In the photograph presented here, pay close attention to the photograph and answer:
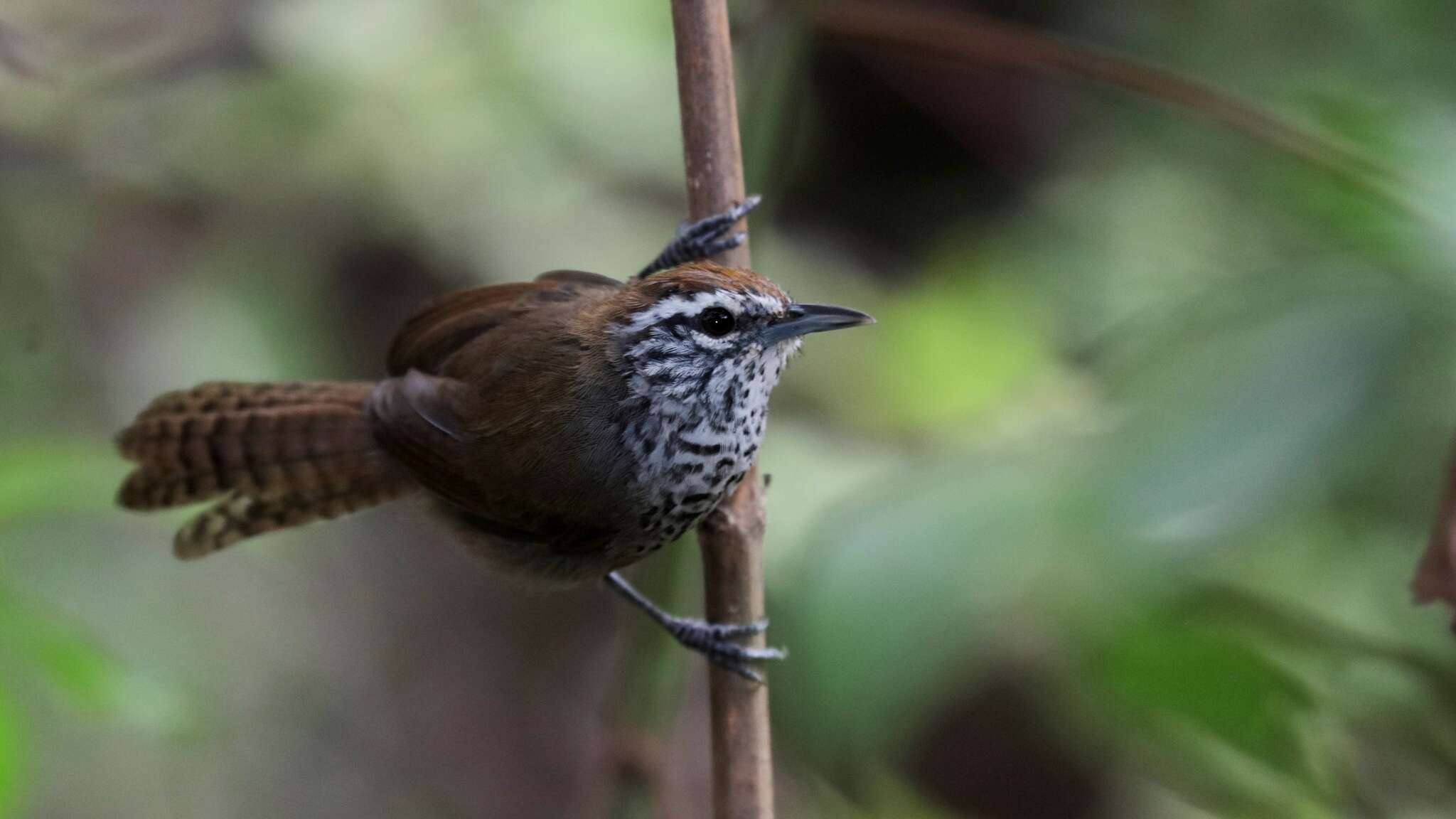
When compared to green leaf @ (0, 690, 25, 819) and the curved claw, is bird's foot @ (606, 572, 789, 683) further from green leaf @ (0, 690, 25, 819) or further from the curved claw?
green leaf @ (0, 690, 25, 819)

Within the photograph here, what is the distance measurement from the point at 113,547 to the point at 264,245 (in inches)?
44.9

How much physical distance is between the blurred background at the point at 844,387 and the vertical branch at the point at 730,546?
11 centimetres

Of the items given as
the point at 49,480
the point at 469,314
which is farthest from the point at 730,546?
the point at 49,480

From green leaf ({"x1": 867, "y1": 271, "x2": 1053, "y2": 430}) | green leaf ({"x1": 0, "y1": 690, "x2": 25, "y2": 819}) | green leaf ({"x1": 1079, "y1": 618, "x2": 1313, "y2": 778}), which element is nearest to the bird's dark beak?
green leaf ({"x1": 1079, "y1": 618, "x2": 1313, "y2": 778})

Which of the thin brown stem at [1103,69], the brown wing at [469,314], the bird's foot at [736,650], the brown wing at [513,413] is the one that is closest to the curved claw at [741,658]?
the bird's foot at [736,650]

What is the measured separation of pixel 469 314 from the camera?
3271 millimetres

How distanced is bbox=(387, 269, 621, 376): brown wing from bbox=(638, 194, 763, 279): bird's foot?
1.15 feet

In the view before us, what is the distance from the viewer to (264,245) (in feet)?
15.6

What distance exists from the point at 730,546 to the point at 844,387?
2.16 m

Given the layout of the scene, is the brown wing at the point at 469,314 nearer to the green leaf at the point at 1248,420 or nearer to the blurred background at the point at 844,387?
the blurred background at the point at 844,387

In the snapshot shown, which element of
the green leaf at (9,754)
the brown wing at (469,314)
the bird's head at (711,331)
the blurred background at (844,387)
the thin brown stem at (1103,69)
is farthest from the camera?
the brown wing at (469,314)

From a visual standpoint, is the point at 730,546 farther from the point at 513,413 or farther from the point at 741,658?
the point at 513,413

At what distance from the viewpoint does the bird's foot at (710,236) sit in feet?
8.50

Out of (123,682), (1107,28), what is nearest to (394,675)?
(123,682)
